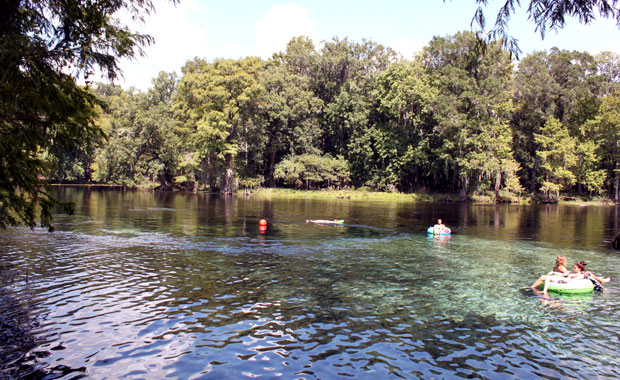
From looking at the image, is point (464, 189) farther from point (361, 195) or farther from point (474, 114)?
point (361, 195)

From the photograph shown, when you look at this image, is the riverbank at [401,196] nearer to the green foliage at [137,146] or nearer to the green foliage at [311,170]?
the green foliage at [311,170]

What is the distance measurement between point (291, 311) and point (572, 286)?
36.9ft

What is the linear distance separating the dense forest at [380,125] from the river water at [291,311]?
173 feet

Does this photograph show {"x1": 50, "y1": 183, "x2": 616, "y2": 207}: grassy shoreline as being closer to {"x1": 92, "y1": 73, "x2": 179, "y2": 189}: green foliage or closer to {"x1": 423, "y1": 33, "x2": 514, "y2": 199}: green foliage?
{"x1": 423, "y1": 33, "x2": 514, "y2": 199}: green foliage

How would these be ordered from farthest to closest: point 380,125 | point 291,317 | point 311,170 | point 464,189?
1. point 380,125
2. point 311,170
3. point 464,189
4. point 291,317

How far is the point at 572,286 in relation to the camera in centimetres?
1697

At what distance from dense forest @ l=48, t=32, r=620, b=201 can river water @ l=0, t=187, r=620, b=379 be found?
52.8 m

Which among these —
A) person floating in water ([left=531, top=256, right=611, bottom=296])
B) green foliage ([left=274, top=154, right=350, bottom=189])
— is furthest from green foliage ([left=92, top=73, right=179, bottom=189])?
person floating in water ([left=531, top=256, right=611, bottom=296])

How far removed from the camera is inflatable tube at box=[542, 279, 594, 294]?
16.9 metres

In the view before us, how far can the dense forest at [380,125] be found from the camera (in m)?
75.8

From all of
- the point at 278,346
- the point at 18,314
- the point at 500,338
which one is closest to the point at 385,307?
the point at 500,338

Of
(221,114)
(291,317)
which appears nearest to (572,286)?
(291,317)

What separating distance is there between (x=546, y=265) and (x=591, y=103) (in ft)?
235

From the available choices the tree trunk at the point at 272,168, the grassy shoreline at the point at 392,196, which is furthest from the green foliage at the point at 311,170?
the tree trunk at the point at 272,168
